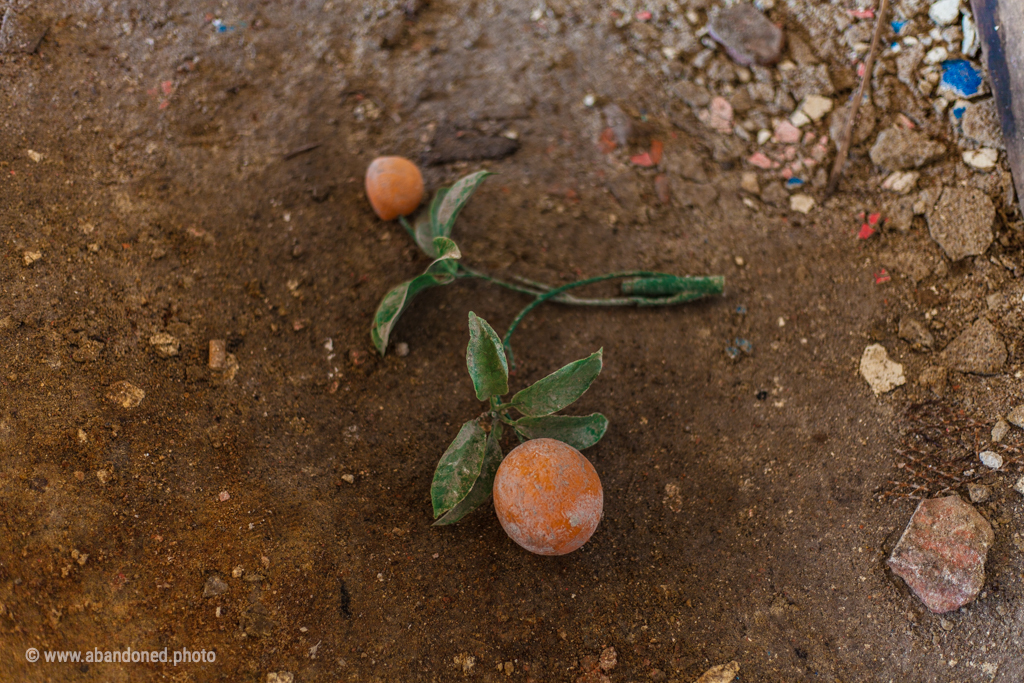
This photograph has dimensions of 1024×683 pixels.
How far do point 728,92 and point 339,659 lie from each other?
1.93 metres

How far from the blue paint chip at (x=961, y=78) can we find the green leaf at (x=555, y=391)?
4.64 feet

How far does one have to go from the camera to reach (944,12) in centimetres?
180

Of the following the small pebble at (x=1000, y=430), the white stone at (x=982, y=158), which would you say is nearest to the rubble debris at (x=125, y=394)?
the small pebble at (x=1000, y=430)

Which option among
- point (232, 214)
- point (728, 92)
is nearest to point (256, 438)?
point (232, 214)

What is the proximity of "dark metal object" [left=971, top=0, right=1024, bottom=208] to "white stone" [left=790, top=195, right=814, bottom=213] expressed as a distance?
1.62ft

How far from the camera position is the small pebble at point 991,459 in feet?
4.63

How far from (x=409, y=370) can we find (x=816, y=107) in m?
1.49

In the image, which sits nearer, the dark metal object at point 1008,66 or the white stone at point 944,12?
the dark metal object at point 1008,66

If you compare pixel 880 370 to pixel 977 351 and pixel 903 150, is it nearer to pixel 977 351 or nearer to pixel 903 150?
pixel 977 351

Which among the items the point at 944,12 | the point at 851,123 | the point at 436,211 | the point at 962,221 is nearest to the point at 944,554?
the point at 962,221

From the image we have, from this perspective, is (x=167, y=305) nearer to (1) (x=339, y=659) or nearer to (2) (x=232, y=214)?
(2) (x=232, y=214)

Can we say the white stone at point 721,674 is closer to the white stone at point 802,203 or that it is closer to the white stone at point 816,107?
the white stone at point 802,203

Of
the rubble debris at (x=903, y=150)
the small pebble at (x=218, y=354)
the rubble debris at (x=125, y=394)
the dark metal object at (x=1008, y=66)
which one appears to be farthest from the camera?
the rubble debris at (x=903, y=150)

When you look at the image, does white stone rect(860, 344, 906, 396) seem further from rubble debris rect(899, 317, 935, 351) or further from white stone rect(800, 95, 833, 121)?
white stone rect(800, 95, 833, 121)
